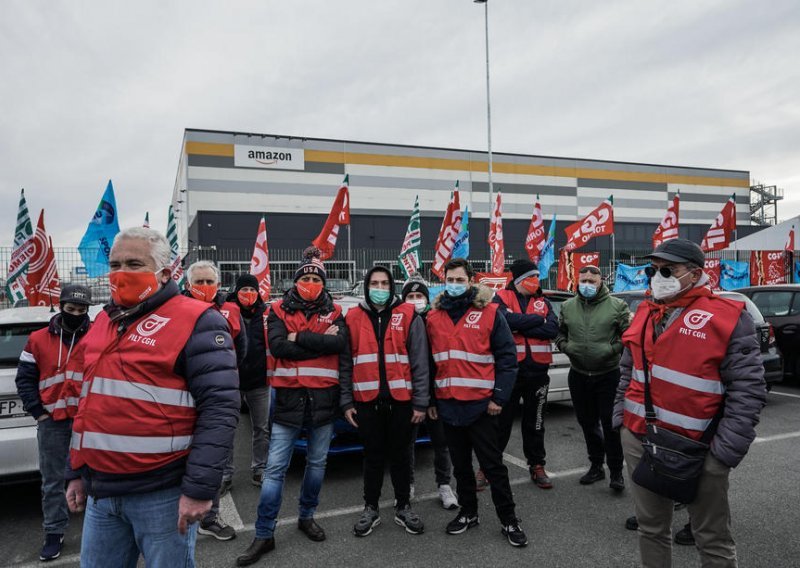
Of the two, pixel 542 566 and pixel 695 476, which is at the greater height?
pixel 695 476

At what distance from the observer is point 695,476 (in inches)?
91.5

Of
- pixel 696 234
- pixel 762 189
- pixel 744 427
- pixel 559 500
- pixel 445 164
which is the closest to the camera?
pixel 744 427

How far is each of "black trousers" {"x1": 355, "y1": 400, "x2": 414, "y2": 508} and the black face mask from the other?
80.6 inches

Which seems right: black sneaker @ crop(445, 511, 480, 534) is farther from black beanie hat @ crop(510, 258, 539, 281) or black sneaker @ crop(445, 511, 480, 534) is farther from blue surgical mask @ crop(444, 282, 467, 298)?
black beanie hat @ crop(510, 258, 539, 281)

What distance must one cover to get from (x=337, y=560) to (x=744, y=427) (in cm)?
244

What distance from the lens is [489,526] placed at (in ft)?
11.9

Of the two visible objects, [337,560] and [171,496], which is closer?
[171,496]

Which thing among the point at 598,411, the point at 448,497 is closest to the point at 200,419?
the point at 448,497

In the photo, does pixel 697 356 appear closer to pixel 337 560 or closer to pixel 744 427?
pixel 744 427

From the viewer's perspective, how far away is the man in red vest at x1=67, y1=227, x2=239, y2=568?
187cm

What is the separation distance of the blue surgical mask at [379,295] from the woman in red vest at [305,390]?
1.03ft

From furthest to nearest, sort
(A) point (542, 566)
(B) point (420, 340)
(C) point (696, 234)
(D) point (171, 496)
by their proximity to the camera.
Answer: (C) point (696, 234) → (B) point (420, 340) → (A) point (542, 566) → (D) point (171, 496)

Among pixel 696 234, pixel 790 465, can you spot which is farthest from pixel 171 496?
pixel 696 234

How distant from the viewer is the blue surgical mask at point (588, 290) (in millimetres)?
4404
